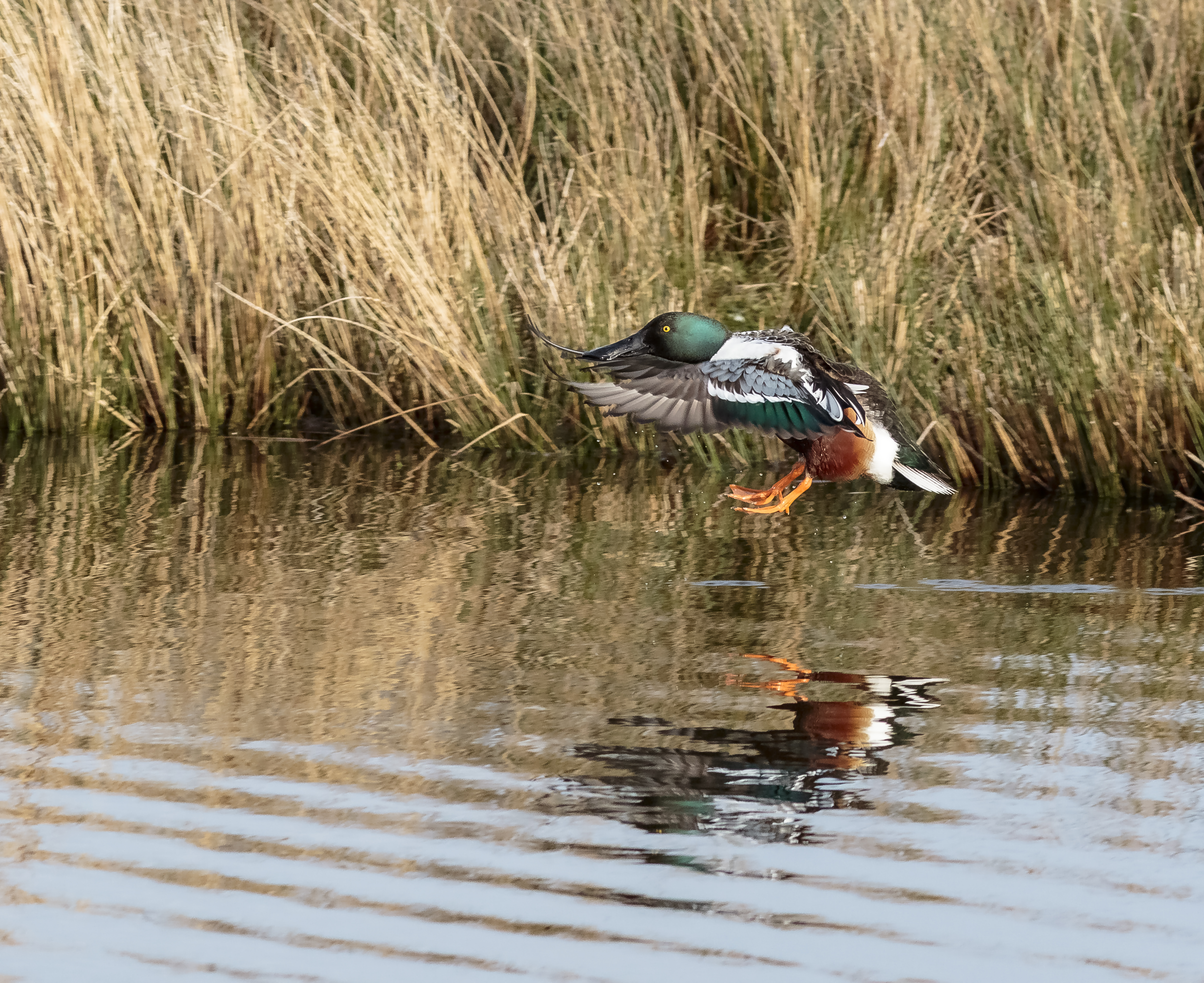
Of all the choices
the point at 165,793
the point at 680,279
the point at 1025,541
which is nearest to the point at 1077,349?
the point at 1025,541

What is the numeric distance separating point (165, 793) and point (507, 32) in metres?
4.99

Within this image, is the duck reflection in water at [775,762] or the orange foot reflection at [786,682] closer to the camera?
the duck reflection in water at [775,762]

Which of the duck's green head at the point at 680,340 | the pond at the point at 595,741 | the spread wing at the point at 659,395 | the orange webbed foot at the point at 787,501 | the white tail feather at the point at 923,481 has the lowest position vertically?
the pond at the point at 595,741

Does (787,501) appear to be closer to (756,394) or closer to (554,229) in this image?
(756,394)

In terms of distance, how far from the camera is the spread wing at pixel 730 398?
4.99 m

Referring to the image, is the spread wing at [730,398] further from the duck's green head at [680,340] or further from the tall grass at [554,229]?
the tall grass at [554,229]

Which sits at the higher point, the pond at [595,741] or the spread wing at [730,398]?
the spread wing at [730,398]

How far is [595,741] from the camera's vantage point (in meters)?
3.71

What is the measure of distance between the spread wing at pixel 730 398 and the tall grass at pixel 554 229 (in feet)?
4.99

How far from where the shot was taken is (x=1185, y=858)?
122 inches

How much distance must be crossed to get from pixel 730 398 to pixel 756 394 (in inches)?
2.8

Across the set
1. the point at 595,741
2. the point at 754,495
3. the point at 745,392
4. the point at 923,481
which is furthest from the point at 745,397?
the point at 595,741

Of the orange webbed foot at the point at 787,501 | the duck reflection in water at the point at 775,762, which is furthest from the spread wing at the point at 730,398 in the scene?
the duck reflection in water at the point at 775,762

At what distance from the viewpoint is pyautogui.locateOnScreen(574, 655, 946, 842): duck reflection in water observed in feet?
10.8
